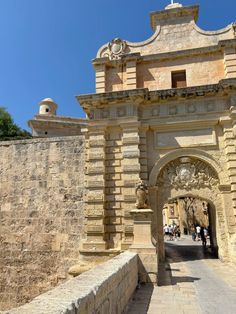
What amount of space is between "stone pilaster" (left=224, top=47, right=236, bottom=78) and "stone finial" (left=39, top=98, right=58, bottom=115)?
63.6ft

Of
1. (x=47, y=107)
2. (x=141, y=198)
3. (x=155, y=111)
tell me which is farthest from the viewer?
(x=47, y=107)

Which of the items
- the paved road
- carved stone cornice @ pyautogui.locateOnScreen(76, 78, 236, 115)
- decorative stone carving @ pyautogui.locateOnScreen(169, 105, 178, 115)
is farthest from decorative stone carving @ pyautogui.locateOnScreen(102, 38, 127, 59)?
the paved road

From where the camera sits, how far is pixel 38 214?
1038 centimetres

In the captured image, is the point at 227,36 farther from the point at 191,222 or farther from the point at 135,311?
the point at 191,222

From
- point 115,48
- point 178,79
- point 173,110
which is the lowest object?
point 173,110

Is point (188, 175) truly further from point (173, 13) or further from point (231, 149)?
point (173, 13)

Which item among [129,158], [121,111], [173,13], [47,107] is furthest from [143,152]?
[47,107]

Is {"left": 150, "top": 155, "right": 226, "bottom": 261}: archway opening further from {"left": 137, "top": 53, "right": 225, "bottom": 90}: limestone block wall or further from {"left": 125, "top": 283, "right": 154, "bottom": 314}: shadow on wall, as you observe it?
{"left": 125, "top": 283, "right": 154, "bottom": 314}: shadow on wall

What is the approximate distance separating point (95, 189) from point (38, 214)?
2542 millimetres

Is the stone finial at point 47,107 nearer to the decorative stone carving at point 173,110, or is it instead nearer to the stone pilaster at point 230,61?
the decorative stone carving at point 173,110

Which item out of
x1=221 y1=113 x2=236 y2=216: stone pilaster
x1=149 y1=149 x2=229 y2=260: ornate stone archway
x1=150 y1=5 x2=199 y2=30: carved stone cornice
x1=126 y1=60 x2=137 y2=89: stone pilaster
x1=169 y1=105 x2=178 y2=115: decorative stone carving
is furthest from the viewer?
x1=150 y1=5 x2=199 y2=30: carved stone cornice

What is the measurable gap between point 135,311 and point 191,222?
27792 mm

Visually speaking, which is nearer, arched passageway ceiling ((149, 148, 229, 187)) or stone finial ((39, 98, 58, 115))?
arched passageway ceiling ((149, 148, 229, 187))

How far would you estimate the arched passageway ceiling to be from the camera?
922cm
